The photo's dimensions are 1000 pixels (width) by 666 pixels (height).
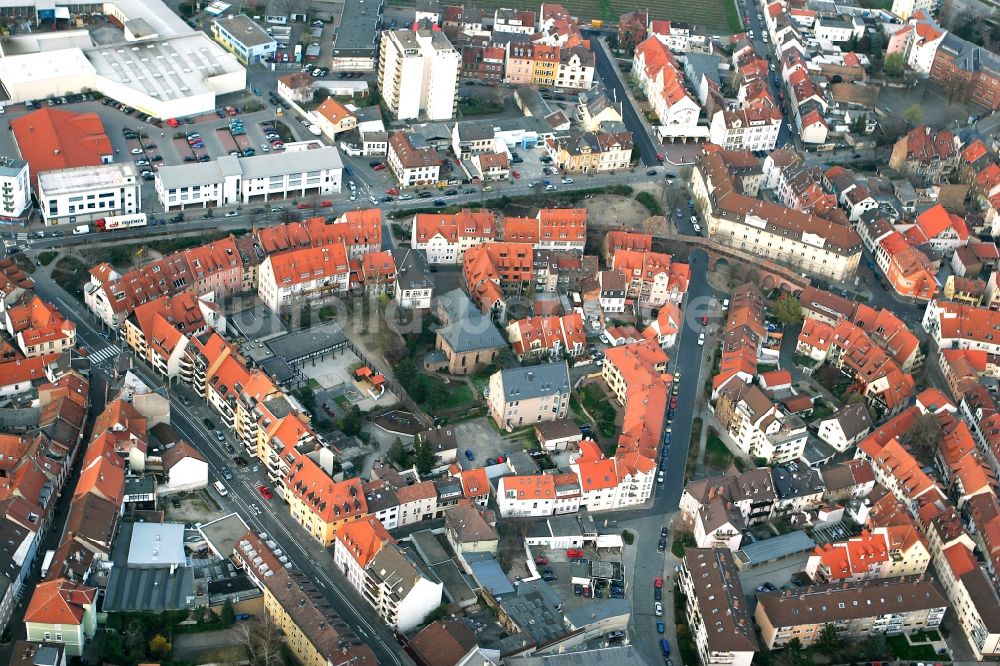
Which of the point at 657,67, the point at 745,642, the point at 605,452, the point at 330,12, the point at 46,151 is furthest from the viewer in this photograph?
the point at 330,12

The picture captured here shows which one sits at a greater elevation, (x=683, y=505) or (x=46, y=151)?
(x=46, y=151)

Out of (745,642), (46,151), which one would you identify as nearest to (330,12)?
(46,151)

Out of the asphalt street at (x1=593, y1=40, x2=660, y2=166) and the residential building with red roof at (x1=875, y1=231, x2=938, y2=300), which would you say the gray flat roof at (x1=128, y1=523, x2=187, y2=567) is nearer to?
the asphalt street at (x1=593, y1=40, x2=660, y2=166)

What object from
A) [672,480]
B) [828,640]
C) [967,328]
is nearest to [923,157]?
[967,328]

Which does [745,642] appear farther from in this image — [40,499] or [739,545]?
[40,499]

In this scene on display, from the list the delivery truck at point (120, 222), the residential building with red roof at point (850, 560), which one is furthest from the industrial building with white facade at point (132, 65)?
the residential building with red roof at point (850, 560)

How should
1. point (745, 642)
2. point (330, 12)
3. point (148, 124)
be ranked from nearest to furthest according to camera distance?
point (745, 642) < point (148, 124) < point (330, 12)

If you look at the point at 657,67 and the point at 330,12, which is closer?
the point at 657,67
